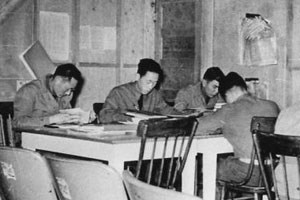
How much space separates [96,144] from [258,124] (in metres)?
1.09

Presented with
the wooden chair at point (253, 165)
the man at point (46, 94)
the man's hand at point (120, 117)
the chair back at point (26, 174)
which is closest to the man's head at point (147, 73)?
the man's hand at point (120, 117)

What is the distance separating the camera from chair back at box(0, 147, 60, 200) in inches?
80.0

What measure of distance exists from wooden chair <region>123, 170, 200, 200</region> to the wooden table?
1609mm

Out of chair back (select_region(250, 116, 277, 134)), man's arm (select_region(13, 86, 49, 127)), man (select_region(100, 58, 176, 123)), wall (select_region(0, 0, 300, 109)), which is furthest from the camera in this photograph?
wall (select_region(0, 0, 300, 109))

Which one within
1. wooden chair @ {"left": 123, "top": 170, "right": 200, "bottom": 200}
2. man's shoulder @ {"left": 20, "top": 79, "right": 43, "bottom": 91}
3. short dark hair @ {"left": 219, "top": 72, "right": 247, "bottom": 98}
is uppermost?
short dark hair @ {"left": 219, "top": 72, "right": 247, "bottom": 98}

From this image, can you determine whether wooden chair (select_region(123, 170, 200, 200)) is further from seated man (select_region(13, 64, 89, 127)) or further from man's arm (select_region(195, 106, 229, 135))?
seated man (select_region(13, 64, 89, 127))

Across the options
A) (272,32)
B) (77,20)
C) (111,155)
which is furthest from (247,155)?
(77,20)

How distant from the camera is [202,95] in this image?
5691 mm

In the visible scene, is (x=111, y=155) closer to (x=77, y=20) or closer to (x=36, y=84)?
(x=36, y=84)

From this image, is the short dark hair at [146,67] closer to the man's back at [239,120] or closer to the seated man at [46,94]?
the seated man at [46,94]

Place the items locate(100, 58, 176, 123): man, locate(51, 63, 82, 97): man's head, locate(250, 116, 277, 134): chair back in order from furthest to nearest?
locate(100, 58, 176, 123): man
locate(51, 63, 82, 97): man's head
locate(250, 116, 277, 134): chair back

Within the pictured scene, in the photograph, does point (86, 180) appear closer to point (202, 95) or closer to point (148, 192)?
point (148, 192)

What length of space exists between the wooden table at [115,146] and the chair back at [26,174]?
1044 mm

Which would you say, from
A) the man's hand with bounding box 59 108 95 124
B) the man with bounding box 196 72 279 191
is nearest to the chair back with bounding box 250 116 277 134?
the man with bounding box 196 72 279 191
